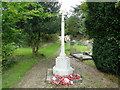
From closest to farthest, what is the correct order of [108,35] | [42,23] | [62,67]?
[108,35] → [62,67] → [42,23]

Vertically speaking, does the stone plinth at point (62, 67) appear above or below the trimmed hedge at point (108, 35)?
below

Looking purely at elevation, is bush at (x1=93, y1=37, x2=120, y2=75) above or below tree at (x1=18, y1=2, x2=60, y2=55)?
below

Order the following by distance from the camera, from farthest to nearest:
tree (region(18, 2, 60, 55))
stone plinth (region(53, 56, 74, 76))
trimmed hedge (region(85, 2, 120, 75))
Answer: tree (region(18, 2, 60, 55))
stone plinth (region(53, 56, 74, 76))
trimmed hedge (region(85, 2, 120, 75))

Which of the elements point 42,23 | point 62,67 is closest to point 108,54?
point 62,67

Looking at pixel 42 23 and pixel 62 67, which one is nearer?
pixel 62 67

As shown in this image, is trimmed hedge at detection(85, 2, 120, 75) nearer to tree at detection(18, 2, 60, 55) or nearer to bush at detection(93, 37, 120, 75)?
bush at detection(93, 37, 120, 75)

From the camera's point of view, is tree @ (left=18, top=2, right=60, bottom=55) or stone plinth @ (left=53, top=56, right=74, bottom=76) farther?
tree @ (left=18, top=2, right=60, bottom=55)

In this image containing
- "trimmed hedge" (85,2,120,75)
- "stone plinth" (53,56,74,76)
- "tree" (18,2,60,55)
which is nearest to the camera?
"trimmed hedge" (85,2,120,75)

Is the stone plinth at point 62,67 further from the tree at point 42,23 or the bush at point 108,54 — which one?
the tree at point 42,23

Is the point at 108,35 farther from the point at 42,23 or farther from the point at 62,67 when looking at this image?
the point at 42,23

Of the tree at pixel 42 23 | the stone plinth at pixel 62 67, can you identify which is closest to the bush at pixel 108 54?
the stone plinth at pixel 62 67

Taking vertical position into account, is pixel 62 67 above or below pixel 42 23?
below

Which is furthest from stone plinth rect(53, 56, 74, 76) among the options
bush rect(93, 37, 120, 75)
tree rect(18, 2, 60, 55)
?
tree rect(18, 2, 60, 55)

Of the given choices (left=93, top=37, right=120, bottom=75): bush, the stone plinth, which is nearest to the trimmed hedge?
(left=93, top=37, right=120, bottom=75): bush
